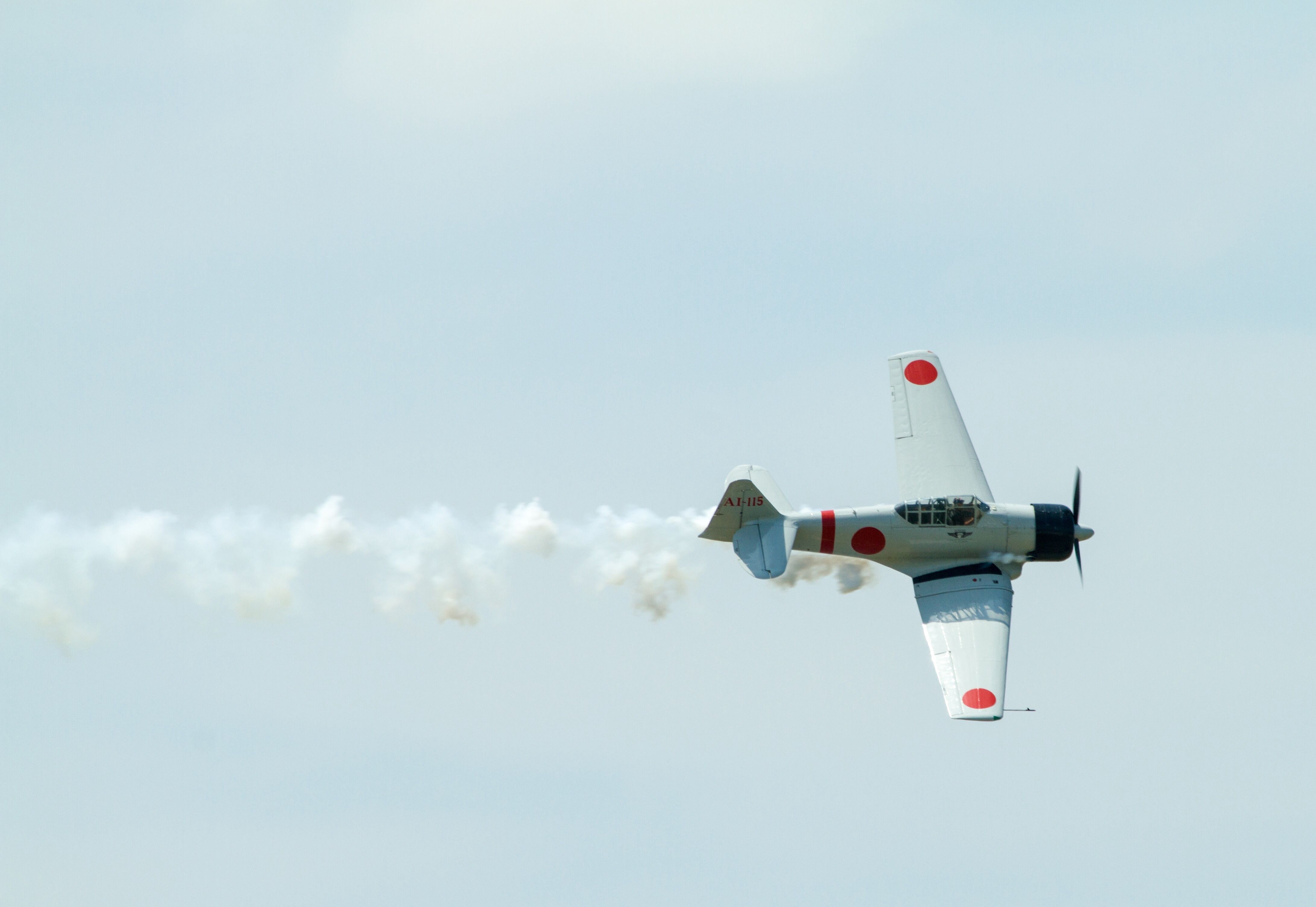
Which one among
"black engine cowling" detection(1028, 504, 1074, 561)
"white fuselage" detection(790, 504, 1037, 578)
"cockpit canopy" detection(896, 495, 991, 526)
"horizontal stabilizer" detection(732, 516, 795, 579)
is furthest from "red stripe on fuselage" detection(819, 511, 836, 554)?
"black engine cowling" detection(1028, 504, 1074, 561)

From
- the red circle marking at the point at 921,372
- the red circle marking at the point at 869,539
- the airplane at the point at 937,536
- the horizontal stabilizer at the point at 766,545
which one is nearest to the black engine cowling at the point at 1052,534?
the airplane at the point at 937,536

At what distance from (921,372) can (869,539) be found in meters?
5.49

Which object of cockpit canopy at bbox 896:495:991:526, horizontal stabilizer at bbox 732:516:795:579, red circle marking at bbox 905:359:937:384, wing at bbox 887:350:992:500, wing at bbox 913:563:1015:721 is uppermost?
red circle marking at bbox 905:359:937:384

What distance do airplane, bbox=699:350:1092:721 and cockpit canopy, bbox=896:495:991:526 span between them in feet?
0.05

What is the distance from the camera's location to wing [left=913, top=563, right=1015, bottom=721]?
38750mm

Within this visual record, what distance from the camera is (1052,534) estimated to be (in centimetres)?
4244

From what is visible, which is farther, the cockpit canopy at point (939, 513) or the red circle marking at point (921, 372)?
the red circle marking at point (921, 372)

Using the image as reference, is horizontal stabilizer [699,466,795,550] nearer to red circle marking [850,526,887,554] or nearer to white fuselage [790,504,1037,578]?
white fuselage [790,504,1037,578]

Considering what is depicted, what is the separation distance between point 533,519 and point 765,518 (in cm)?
541

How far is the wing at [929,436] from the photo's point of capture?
1703 inches

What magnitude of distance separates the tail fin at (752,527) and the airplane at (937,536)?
0.06ft

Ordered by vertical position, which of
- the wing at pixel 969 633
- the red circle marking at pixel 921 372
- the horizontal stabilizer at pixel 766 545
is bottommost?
the wing at pixel 969 633

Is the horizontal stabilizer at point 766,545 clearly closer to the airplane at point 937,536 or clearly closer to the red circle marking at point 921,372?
the airplane at point 937,536

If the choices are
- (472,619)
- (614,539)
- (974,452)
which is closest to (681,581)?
(614,539)
